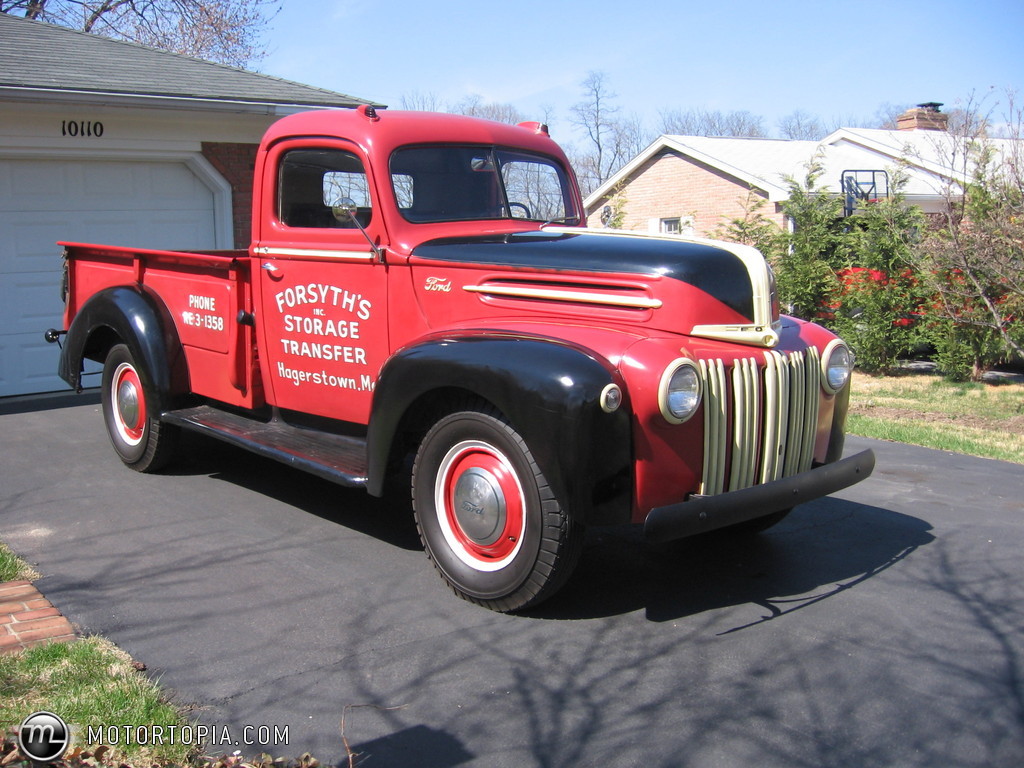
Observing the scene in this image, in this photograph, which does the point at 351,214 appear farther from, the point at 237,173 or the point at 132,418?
the point at 237,173

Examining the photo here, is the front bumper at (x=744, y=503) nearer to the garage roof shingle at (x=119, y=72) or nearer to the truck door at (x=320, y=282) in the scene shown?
the truck door at (x=320, y=282)

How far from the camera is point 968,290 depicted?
34.6 ft

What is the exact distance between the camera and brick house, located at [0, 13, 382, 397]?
8.82 m

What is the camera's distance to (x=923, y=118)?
2602cm

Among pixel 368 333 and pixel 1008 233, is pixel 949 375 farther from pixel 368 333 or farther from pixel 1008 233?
pixel 368 333

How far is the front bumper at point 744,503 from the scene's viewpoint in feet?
11.7

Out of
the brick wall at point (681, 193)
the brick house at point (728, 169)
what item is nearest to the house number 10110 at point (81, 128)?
the brick house at point (728, 169)

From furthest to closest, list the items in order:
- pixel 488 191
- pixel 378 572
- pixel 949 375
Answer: pixel 949 375, pixel 488 191, pixel 378 572

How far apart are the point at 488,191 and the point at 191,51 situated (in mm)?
23611

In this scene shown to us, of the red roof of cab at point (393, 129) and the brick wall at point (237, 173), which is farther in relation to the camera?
the brick wall at point (237, 173)

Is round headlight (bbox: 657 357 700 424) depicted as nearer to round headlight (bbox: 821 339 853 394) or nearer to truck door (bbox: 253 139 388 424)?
round headlight (bbox: 821 339 853 394)

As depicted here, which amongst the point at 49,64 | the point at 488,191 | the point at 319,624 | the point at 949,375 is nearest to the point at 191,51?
the point at 49,64

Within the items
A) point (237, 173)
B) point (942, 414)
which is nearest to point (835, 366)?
point (942, 414)

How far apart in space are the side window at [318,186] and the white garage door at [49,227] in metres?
4.77
